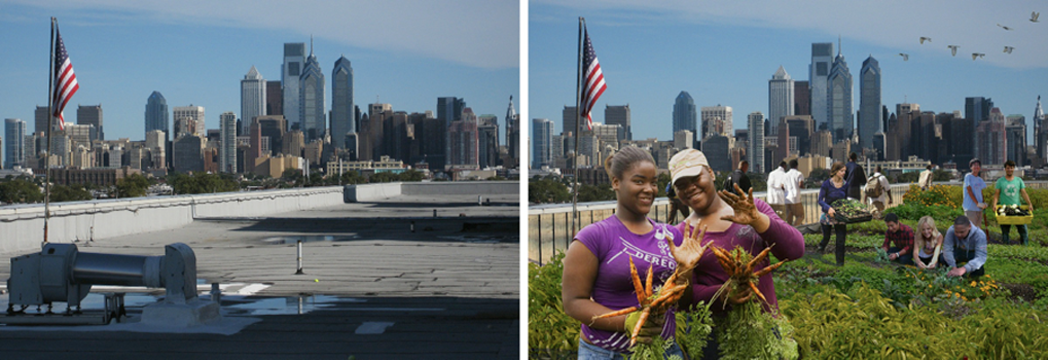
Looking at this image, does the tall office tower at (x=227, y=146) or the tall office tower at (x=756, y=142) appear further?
the tall office tower at (x=227, y=146)

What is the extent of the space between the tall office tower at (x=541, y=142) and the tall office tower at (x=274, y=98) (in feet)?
189

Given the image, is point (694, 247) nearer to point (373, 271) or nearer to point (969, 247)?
point (969, 247)

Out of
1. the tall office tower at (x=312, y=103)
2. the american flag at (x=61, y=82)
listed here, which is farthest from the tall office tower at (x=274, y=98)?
the american flag at (x=61, y=82)

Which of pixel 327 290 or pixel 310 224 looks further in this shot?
pixel 310 224

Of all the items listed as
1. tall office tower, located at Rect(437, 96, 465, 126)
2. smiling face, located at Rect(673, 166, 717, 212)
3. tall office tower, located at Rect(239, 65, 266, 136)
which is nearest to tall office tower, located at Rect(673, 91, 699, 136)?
smiling face, located at Rect(673, 166, 717, 212)

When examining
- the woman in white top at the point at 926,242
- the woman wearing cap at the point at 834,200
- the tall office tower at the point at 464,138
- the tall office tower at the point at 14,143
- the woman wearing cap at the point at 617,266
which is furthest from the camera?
the tall office tower at the point at 464,138

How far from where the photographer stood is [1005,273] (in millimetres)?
4734

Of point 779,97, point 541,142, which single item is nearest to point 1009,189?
point 779,97

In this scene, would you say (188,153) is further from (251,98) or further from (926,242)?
(926,242)

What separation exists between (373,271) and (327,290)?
5373mm

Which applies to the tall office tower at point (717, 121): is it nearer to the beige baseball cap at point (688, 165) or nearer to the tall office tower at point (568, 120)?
the tall office tower at point (568, 120)

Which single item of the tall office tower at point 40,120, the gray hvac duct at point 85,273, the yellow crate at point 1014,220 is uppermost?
the tall office tower at point 40,120

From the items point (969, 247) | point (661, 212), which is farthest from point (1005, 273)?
point (661, 212)

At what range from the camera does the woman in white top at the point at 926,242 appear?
5027mm
